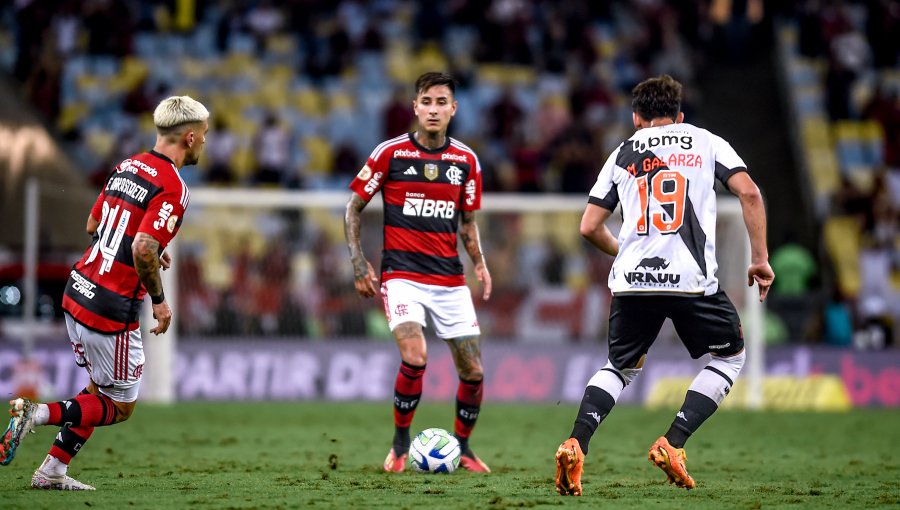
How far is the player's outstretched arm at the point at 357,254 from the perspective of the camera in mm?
9422

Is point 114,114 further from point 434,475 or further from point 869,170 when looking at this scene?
point 434,475

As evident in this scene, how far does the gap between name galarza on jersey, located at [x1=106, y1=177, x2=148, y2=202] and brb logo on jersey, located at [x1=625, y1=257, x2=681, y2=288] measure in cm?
292

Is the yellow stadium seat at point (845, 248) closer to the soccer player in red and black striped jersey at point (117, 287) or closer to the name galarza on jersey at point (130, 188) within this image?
the soccer player in red and black striped jersey at point (117, 287)

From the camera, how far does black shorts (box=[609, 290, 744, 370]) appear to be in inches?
314

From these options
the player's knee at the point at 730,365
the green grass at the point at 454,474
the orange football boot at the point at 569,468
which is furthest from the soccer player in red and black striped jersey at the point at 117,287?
the player's knee at the point at 730,365

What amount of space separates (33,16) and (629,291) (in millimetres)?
18964

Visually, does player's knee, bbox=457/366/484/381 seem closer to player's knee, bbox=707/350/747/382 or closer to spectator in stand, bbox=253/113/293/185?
player's knee, bbox=707/350/747/382

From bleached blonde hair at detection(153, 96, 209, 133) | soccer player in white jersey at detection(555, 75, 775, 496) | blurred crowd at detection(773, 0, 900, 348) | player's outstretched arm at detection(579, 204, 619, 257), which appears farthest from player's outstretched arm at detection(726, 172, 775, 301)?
blurred crowd at detection(773, 0, 900, 348)

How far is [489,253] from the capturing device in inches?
715

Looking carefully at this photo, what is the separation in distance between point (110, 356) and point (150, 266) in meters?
0.66

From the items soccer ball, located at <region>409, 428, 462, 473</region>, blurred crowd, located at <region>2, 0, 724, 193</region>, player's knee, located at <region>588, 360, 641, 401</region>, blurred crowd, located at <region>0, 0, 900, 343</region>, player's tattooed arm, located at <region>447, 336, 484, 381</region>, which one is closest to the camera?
player's knee, located at <region>588, 360, 641, 401</region>

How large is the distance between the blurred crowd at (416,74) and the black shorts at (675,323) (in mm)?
10405

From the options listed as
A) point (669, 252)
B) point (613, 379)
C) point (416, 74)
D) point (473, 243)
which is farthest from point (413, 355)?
point (416, 74)

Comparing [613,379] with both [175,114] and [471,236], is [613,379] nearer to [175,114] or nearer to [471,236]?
[471,236]
